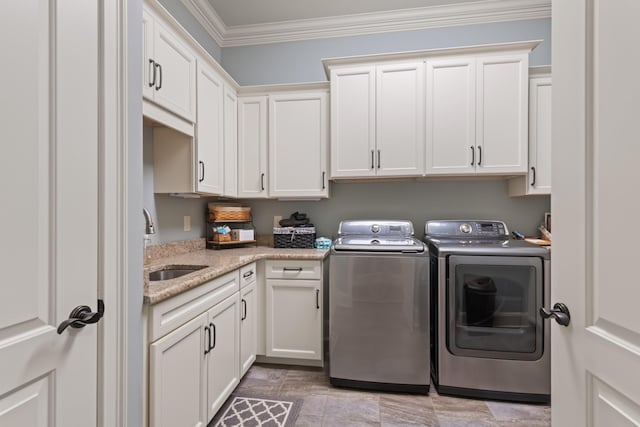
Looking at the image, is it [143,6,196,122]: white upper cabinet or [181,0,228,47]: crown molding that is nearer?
[143,6,196,122]: white upper cabinet

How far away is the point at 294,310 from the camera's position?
2.34 metres

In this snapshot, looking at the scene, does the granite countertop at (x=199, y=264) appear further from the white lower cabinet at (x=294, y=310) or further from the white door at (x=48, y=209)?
the white door at (x=48, y=209)

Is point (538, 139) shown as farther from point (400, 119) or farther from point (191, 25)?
point (191, 25)

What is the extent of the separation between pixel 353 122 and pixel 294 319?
164 cm

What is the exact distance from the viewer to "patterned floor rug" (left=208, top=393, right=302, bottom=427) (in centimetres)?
176

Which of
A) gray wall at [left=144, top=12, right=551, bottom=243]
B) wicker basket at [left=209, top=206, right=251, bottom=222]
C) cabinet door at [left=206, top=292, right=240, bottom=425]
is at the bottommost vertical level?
cabinet door at [left=206, top=292, right=240, bottom=425]

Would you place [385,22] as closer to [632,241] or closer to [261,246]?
[261,246]

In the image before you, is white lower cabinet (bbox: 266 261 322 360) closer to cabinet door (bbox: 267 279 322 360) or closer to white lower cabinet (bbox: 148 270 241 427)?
cabinet door (bbox: 267 279 322 360)

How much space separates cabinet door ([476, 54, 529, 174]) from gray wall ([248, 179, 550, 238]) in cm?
37

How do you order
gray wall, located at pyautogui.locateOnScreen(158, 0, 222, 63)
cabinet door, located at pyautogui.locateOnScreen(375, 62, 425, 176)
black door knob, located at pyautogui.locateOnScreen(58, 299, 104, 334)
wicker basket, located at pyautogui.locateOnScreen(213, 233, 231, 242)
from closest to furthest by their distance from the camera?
black door knob, located at pyautogui.locateOnScreen(58, 299, 104, 334) < gray wall, located at pyautogui.locateOnScreen(158, 0, 222, 63) < cabinet door, located at pyautogui.locateOnScreen(375, 62, 425, 176) < wicker basket, located at pyautogui.locateOnScreen(213, 233, 231, 242)

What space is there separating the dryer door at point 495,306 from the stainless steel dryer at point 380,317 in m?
0.21

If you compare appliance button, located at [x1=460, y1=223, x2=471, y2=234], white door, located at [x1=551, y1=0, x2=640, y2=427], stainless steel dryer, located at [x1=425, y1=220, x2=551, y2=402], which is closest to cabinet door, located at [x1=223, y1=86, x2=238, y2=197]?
stainless steel dryer, located at [x1=425, y1=220, x2=551, y2=402]

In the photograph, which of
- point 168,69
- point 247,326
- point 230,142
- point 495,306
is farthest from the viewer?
point 230,142

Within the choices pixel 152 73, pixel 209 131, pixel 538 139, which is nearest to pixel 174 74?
pixel 152 73
